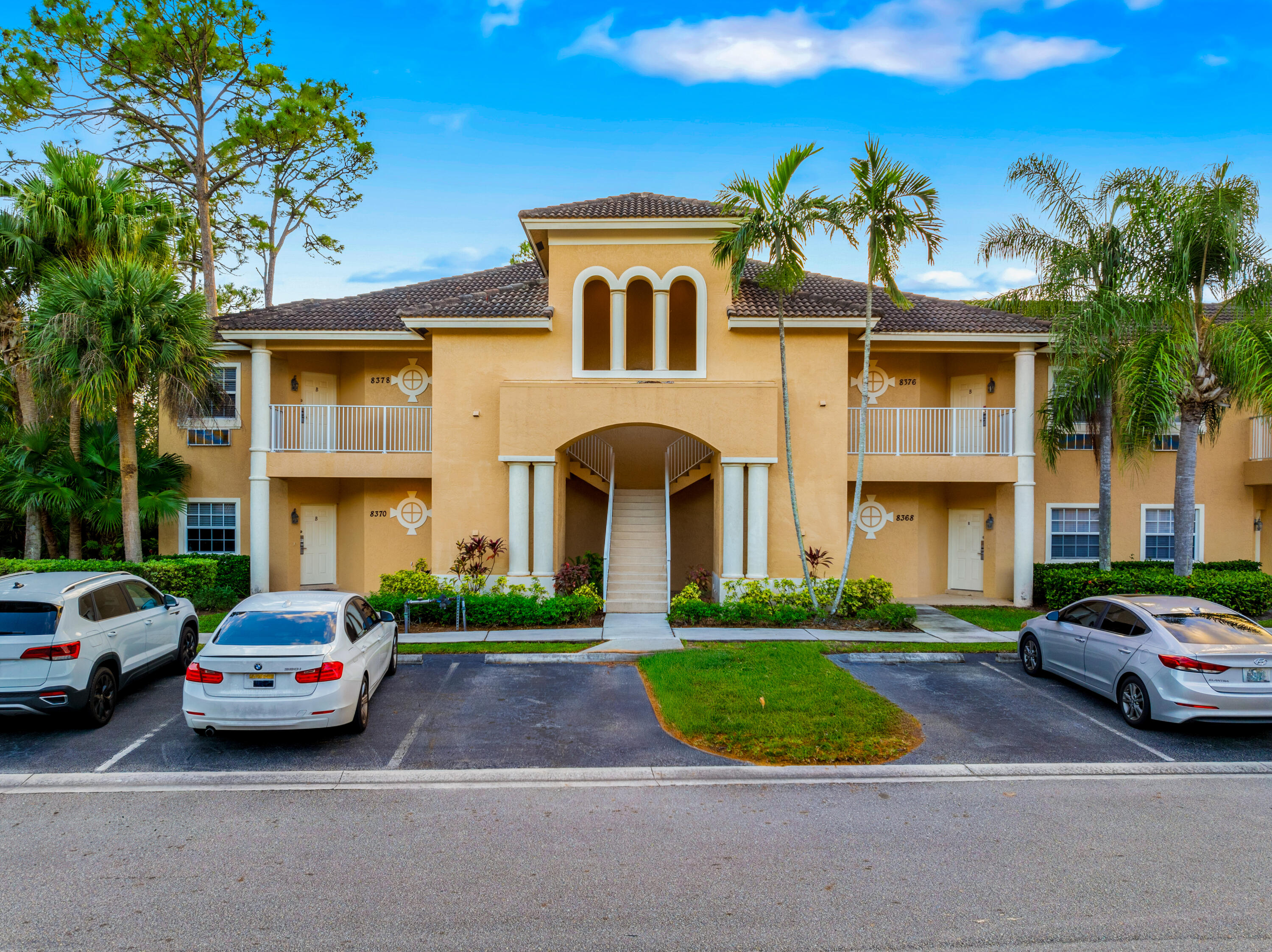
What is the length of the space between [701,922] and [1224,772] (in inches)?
242

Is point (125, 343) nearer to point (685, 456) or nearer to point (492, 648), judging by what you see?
point (492, 648)

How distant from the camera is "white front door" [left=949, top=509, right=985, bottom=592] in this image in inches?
717

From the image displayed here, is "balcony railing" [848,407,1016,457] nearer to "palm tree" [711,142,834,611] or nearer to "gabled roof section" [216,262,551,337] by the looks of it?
"palm tree" [711,142,834,611]

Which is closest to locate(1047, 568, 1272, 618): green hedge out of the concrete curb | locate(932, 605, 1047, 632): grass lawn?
locate(932, 605, 1047, 632): grass lawn

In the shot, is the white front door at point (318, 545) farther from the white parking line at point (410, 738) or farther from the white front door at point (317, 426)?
the white parking line at point (410, 738)

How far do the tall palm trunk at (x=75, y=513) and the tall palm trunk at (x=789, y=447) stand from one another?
15924 mm

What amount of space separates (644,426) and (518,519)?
167 inches

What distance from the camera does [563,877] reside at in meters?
5.20

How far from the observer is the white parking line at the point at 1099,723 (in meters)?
7.83

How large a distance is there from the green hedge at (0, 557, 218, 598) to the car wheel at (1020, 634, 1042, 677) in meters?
16.2

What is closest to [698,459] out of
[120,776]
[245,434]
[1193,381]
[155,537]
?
[1193,381]

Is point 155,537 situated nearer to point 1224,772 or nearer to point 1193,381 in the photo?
point 1224,772

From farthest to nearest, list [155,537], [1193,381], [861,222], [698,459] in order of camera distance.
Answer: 1. [155,537]
2. [698,459]
3. [1193,381]
4. [861,222]

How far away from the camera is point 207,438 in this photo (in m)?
18.4
